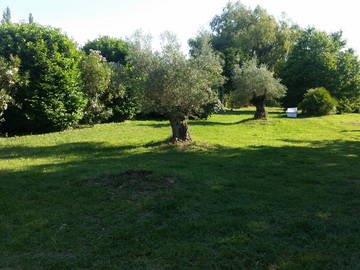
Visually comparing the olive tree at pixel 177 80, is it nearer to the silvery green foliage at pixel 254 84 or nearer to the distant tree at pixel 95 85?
the distant tree at pixel 95 85

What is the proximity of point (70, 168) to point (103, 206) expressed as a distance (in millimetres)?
4012

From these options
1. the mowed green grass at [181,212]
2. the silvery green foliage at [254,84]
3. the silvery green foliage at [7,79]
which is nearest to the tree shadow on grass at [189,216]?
the mowed green grass at [181,212]

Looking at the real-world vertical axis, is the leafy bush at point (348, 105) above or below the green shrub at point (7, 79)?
below

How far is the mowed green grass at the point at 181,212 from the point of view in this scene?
451 cm

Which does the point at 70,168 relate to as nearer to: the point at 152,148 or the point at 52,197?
the point at 52,197

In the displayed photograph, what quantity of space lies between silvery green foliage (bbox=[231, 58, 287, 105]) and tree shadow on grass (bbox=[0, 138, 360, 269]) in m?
16.1

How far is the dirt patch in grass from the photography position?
25.2 ft

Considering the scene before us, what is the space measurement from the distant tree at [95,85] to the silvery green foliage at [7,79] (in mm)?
5874

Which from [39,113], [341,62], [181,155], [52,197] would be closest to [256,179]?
[181,155]

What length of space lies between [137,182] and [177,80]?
6331 mm

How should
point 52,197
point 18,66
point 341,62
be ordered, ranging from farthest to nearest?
point 341,62
point 18,66
point 52,197

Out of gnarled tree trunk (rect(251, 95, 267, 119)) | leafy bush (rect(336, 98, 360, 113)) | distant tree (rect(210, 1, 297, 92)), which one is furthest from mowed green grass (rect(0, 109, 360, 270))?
distant tree (rect(210, 1, 297, 92))

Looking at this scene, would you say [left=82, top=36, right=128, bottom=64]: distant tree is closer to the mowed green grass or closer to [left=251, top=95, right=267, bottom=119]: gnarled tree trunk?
[left=251, top=95, right=267, bottom=119]: gnarled tree trunk

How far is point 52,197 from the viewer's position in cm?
727
